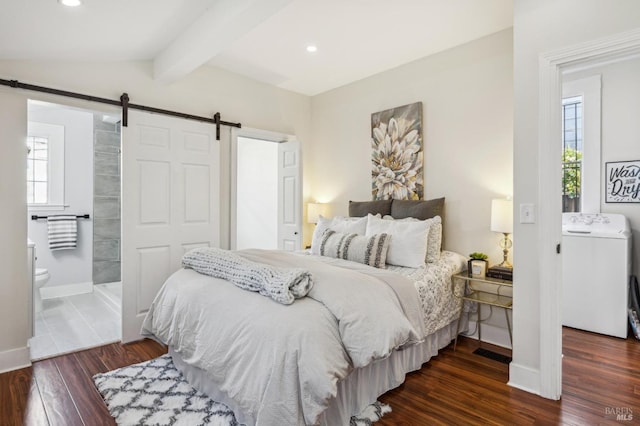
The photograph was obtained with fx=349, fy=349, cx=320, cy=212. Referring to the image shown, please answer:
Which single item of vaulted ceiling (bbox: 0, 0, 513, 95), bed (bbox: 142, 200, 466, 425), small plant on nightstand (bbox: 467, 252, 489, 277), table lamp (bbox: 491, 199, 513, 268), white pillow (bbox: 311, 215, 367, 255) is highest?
vaulted ceiling (bbox: 0, 0, 513, 95)

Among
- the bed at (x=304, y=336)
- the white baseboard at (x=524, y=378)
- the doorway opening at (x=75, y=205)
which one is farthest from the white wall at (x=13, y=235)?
the white baseboard at (x=524, y=378)

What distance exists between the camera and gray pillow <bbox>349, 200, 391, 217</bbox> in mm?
3711

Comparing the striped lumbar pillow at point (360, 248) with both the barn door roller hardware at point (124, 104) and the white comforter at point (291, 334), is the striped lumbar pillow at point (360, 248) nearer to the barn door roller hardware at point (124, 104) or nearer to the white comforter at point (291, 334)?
the white comforter at point (291, 334)

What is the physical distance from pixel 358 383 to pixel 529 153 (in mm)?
1809

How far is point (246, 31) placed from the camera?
229 centimetres

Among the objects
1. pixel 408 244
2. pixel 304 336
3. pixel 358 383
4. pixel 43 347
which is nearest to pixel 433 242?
pixel 408 244

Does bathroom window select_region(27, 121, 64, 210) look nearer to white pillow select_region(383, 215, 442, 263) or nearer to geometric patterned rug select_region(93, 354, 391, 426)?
geometric patterned rug select_region(93, 354, 391, 426)

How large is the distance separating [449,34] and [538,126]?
1.38 metres

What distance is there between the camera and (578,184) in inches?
151

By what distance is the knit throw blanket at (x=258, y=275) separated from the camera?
1.84 metres

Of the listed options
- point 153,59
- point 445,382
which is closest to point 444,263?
point 445,382

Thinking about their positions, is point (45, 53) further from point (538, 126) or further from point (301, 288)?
point (538, 126)

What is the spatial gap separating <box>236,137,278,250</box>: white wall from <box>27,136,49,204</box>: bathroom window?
2524 millimetres

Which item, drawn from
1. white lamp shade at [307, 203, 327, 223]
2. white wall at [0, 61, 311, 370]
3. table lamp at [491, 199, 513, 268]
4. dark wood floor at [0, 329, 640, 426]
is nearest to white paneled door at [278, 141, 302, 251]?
white lamp shade at [307, 203, 327, 223]
